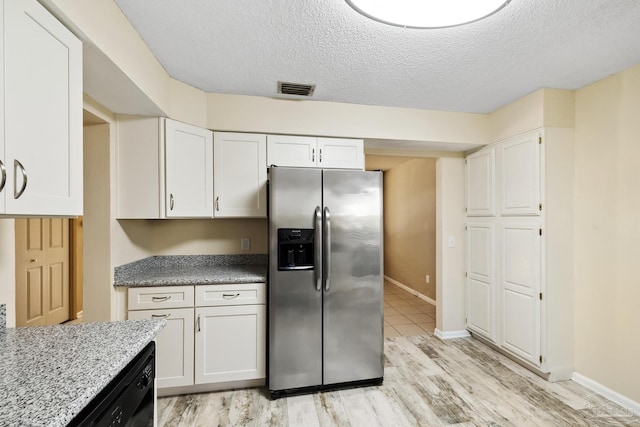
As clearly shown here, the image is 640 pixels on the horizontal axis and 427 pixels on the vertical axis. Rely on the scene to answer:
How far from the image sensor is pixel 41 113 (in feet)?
3.35

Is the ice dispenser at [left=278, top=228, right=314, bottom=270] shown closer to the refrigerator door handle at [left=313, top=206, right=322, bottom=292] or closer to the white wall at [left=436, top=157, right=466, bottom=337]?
the refrigerator door handle at [left=313, top=206, right=322, bottom=292]

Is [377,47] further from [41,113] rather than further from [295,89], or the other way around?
[41,113]

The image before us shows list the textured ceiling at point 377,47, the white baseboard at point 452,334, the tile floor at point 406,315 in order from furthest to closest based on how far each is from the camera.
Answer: the tile floor at point 406,315
the white baseboard at point 452,334
the textured ceiling at point 377,47

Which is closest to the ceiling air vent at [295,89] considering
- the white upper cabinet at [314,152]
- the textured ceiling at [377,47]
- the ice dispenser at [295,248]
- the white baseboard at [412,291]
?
the textured ceiling at [377,47]

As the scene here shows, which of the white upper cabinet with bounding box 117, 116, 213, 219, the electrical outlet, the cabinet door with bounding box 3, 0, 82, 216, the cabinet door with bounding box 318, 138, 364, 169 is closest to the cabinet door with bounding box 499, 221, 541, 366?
the cabinet door with bounding box 318, 138, 364, 169

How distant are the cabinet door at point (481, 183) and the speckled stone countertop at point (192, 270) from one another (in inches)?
91.3

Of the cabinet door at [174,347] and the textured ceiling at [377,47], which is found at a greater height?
the textured ceiling at [377,47]

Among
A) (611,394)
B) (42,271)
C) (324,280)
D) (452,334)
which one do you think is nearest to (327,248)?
(324,280)

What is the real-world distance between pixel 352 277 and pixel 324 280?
0.77 ft

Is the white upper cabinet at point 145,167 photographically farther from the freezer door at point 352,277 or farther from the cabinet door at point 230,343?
the freezer door at point 352,277

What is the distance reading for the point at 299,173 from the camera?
227 centimetres

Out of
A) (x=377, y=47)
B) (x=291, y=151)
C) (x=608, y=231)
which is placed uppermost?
(x=377, y=47)

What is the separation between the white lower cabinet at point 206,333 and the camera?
7.29 feet

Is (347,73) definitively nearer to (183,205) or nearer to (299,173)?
(299,173)
